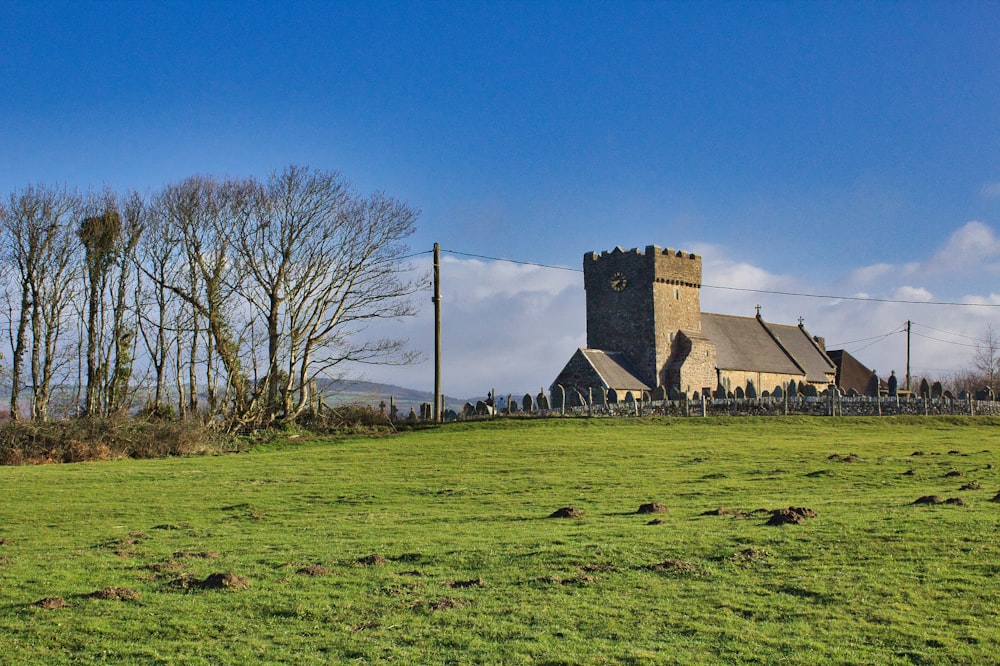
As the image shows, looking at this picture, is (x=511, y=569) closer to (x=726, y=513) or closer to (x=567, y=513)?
(x=567, y=513)

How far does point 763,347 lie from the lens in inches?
2884

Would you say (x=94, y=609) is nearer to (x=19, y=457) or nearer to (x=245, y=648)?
(x=245, y=648)

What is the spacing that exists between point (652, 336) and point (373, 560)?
52.7m

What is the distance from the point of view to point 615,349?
65312 mm

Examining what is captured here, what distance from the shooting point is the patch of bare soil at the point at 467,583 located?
35.0 feet

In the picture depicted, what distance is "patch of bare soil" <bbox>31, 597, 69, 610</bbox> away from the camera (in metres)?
9.80

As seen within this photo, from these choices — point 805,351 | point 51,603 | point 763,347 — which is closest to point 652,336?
point 763,347

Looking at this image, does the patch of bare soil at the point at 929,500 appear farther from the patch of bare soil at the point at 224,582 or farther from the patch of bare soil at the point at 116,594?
the patch of bare soil at the point at 116,594

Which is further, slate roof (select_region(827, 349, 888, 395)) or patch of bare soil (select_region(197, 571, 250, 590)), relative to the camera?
slate roof (select_region(827, 349, 888, 395))

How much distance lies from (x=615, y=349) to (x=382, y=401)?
2333 centimetres

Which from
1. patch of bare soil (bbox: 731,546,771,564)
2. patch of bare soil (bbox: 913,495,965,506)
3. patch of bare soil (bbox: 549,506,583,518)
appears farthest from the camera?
patch of bare soil (bbox: 549,506,583,518)

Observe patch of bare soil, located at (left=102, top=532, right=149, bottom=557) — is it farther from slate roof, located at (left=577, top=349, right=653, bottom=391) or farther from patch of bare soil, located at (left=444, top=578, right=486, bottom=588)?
slate roof, located at (left=577, top=349, right=653, bottom=391)

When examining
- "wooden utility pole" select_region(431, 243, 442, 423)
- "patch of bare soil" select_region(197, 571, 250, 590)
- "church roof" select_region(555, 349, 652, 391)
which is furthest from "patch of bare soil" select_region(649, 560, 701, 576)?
"church roof" select_region(555, 349, 652, 391)

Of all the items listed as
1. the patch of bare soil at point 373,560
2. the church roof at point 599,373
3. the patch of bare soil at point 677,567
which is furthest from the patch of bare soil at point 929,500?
the church roof at point 599,373
